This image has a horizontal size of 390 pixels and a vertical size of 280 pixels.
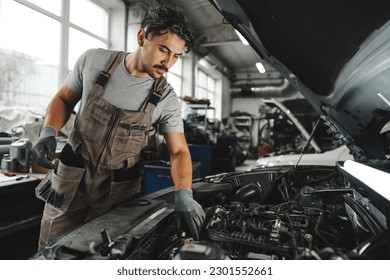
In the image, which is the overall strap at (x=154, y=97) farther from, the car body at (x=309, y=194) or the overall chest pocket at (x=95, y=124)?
the car body at (x=309, y=194)

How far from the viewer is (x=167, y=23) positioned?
3.43ft

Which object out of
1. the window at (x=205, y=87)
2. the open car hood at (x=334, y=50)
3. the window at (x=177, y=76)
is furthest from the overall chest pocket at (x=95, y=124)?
the window at (x=205, y=87)

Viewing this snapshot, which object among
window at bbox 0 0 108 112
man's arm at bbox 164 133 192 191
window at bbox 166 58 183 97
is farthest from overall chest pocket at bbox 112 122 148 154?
window at bbox 166 58 183 97

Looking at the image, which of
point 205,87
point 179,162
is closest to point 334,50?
point 179,162

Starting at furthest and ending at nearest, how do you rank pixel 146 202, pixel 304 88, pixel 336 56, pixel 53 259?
pixel 304 88
pixel 146 202
pixel 336 56
pixel 53 259

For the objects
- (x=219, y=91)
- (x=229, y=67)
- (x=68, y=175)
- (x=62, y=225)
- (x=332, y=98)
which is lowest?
(x=62, y=225)

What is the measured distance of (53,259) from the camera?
2.06ft

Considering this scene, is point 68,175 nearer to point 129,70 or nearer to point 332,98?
point 129,70

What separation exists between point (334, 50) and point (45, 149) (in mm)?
1177

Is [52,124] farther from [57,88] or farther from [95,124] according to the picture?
[57,88]

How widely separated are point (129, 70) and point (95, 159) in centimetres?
43

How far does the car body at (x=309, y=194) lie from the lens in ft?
2.26

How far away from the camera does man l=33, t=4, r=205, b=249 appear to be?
1.09 meters

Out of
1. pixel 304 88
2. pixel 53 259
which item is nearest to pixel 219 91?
pixel 304 88
